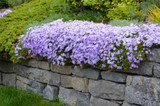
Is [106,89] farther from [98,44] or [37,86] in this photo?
[37,86]

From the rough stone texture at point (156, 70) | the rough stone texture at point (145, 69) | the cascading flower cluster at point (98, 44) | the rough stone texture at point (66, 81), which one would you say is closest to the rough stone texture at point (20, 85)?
the cascading flower cluster at point (98, 44)

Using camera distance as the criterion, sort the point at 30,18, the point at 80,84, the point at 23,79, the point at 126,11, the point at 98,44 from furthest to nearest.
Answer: the point at 30,18
the point at 23,79
the point at 126,11
the point at 80,84
the point at 98,44

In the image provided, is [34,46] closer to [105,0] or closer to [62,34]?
[62,34]

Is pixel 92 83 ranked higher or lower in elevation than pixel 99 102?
higher

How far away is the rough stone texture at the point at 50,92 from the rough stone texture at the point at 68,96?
0.13 metres

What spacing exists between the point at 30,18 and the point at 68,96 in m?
2.78

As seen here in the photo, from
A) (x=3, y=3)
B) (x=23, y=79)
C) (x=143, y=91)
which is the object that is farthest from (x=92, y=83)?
(x=3, y=3)

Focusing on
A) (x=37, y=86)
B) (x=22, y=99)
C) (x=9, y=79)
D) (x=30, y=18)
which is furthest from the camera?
(x=30, y=18)

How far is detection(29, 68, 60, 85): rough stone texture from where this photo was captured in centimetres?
367

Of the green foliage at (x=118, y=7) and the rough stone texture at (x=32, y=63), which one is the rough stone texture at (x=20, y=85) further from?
the green foliage at (x=118, y=7)

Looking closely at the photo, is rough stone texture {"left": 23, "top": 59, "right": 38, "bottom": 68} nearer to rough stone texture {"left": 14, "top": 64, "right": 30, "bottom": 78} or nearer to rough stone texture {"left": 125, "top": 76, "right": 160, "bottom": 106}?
rough stone texture {"left": 14, "top": 64, "right": 30, "bottom": 78}

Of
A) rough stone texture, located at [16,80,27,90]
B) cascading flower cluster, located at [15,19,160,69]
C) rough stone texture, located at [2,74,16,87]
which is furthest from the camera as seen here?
rough stone texture, located at [2,74,16,87]

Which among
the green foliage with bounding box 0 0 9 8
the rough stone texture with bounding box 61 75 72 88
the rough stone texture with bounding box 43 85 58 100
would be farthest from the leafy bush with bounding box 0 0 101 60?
the green foliage with bounding box 0 0 9 8

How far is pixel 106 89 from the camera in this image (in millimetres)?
2990
